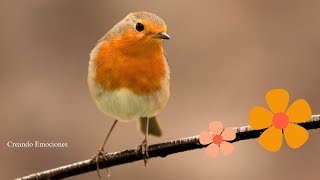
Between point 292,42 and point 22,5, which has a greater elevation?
point 22,5

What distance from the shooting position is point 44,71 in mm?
2266

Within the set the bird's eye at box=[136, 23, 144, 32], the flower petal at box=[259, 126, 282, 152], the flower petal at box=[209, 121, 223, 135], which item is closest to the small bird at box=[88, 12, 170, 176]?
the bird's eye at box=[136, 23, 144, 32]

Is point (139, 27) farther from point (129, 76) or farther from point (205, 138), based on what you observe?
point (205, 138)

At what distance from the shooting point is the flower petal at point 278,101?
3.05 feet

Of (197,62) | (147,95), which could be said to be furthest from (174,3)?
(147,95)

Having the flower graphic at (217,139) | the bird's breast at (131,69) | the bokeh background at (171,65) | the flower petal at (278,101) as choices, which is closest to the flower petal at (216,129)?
the flower graphic at (217,139)

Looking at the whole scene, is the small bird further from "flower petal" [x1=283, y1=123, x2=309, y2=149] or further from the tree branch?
"flower petal" [x1=283, y1=123, x2=309, y2=149]

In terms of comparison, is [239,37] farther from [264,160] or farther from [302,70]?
[264,160]

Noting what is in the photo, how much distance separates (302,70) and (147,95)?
1446 millimetres

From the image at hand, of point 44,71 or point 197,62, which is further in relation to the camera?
point 197,62

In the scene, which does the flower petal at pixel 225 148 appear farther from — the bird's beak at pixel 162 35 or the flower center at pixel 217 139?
the bird's beak at pixel 162 35

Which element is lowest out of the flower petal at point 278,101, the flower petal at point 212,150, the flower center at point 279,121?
→ the flower petal at point 212,150

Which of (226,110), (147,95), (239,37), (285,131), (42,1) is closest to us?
(285,131)

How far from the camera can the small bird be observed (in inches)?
44.9
